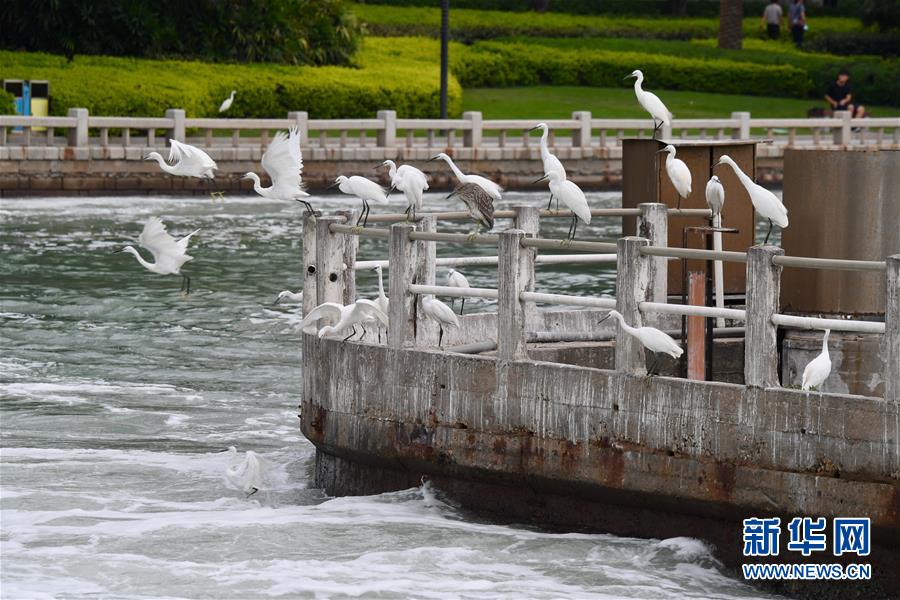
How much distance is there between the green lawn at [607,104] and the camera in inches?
2012

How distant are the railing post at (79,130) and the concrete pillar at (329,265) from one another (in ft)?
73.3

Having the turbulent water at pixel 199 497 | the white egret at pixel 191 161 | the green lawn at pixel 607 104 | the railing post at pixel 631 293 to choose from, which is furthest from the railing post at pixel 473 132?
the railing post at pixel 631 293

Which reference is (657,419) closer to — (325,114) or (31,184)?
(31,184)

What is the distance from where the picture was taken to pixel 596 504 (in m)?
11.4

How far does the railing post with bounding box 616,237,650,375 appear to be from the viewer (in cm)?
1103

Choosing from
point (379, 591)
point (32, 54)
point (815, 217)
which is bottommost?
point (379, 591)

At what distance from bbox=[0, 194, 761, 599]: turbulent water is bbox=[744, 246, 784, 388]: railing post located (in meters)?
1.30

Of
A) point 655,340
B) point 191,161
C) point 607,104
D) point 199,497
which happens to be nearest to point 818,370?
point 655,340

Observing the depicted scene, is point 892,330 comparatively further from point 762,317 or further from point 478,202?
point 478,202

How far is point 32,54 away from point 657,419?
3419 cm

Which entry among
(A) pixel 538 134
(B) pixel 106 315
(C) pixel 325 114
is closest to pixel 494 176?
(A) pixel 538 134

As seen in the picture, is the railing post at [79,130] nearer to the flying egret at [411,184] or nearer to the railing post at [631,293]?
the flying egret at [411,184]

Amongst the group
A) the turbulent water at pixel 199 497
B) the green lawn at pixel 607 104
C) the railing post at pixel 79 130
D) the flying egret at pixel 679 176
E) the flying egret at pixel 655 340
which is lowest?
the turbulent water at pixel 199 497

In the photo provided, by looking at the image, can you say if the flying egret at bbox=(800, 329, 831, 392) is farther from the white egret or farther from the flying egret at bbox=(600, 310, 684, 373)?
the white egret
